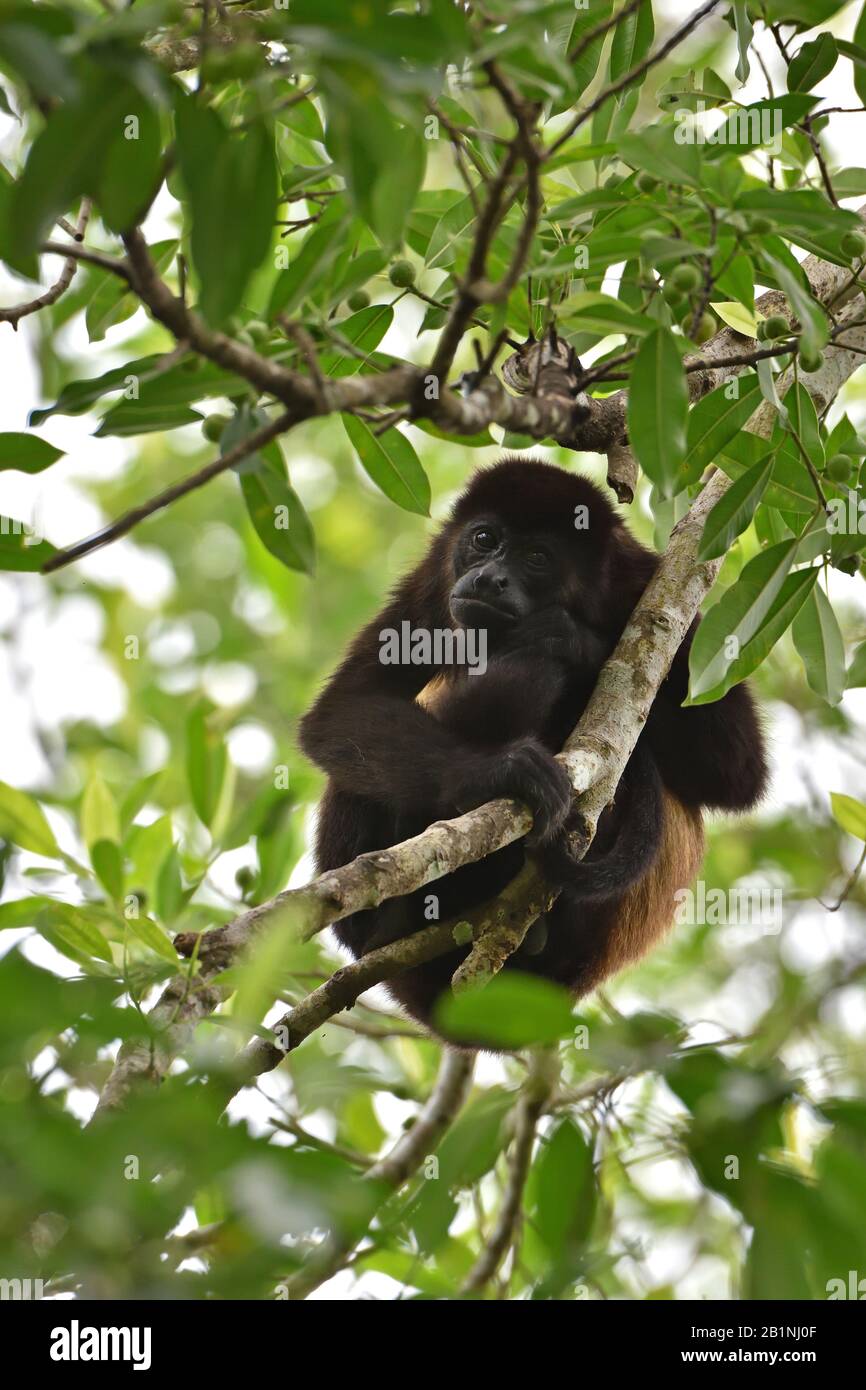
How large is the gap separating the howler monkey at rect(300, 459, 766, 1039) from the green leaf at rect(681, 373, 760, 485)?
2.97 feet

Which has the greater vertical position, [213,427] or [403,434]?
[403,434]

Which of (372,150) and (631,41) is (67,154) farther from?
(631,41)

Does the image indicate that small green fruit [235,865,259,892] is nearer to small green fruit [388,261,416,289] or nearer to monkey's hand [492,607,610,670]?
monkey's hand [492,607,610,670]

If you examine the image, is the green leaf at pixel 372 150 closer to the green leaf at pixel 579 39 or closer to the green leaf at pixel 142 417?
the green leaf at pixel 142 417

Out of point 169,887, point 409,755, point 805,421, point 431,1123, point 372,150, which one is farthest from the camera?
point 431,1123

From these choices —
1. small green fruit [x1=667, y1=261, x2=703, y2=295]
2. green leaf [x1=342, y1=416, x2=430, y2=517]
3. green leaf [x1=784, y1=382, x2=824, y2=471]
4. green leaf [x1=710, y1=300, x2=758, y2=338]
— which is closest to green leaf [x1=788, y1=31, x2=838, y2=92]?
green leaf [x1=710, y1=300, x2=758, y2=338]

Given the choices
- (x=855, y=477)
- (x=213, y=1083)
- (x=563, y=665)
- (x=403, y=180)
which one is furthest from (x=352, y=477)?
(x=213, y=1083)

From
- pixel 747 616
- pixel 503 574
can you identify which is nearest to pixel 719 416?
pixel 747 616

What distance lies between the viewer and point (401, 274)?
10.9 feet

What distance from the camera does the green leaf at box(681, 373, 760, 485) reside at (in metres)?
3.24

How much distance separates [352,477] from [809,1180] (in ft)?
34.8

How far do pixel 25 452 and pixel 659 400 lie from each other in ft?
3.89
